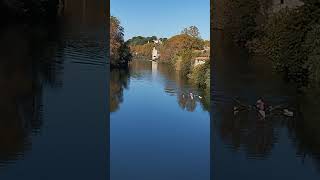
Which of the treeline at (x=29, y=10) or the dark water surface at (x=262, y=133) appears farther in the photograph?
the treeline at (x=29, y=10)

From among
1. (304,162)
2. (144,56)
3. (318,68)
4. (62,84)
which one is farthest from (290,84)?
(144,56)

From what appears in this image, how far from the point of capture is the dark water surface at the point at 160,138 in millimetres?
5328

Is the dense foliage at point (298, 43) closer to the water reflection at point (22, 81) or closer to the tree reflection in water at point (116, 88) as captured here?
the tree reflection in water at point (116, 88)

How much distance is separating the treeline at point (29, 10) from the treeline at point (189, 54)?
427 centimetres

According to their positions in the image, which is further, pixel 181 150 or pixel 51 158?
pixel 181 150

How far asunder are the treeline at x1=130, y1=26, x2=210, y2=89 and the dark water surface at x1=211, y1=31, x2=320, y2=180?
1154 mm

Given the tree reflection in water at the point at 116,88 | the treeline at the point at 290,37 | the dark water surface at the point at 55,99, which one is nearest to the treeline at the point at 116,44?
the tree reflection in water at the point at 116,88

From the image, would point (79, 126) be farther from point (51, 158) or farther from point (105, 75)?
point (105, 75)

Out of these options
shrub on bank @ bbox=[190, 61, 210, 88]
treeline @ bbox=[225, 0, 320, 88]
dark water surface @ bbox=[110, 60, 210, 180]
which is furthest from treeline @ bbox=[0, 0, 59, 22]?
treeline @ bbox=[225, 0, 320, 88]

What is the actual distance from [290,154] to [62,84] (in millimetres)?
5380

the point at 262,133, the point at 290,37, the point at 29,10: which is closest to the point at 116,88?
the point at 29,10

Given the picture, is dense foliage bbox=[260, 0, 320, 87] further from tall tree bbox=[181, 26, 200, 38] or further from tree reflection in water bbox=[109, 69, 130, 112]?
tall tree bbox=[181, 26, 200, 38]

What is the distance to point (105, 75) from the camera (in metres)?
10.4

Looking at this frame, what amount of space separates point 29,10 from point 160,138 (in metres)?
6.00
